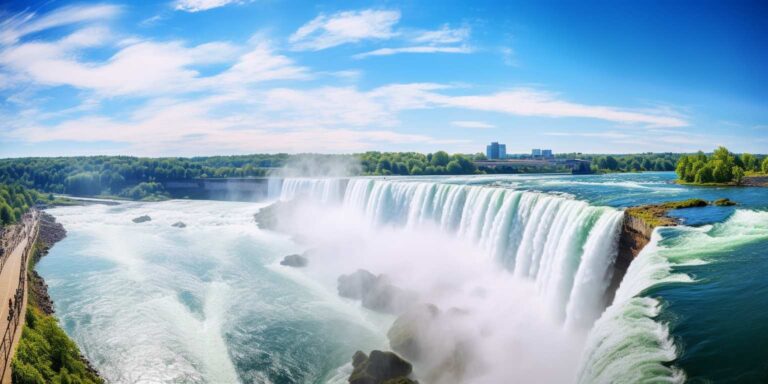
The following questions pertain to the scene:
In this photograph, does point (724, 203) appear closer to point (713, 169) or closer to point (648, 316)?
point (648, 316)

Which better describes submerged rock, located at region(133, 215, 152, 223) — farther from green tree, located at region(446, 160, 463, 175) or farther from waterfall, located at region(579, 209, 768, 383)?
waterfall, located at region(579, 209, 768, 383)

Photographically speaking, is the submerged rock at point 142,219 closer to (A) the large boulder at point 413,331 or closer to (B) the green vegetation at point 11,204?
(B) the green vegetation at point 11,204

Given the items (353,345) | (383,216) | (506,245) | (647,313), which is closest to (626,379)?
(647,313)

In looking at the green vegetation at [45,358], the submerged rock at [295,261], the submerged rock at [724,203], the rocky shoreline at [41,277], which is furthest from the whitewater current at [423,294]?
the submerged rock at [724,203]

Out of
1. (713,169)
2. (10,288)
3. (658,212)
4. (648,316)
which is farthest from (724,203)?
(10,288)

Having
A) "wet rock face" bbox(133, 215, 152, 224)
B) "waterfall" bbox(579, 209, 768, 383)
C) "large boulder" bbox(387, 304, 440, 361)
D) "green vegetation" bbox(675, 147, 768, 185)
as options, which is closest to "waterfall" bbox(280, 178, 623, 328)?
"waterfall" bbox(579, 209, 768, 383)

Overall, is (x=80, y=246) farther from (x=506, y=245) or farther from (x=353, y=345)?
(x=506, y=245)

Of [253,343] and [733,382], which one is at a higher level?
[733,382]
